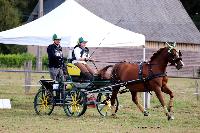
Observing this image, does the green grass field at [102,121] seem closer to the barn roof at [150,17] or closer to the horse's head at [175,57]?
the horse's head at [175,57]

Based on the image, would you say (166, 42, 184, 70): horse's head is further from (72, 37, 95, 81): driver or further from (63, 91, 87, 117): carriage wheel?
(63, 91, 87, 117): carriage wheel

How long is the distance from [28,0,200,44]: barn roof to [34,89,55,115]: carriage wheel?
36.0m

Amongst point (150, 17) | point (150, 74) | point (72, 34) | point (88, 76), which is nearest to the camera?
point (150, 74)

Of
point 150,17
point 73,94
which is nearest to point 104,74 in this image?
point 73,94

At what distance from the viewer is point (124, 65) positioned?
18219 mm

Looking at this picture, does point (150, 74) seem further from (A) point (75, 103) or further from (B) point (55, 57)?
(B) point (55, 57)

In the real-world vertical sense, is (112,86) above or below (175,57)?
below

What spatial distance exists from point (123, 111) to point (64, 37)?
2.85m

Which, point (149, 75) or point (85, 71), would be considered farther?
point (85, 71)

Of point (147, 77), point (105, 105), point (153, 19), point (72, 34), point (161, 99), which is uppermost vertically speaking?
point (153, 19)

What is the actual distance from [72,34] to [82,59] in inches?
90.1

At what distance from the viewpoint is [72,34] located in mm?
20594

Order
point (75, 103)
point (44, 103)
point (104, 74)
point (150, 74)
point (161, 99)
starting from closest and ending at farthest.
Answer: point (161, 99) → point (150, 74) → point (75, 103) → point (104, 74) → point (44, 103)

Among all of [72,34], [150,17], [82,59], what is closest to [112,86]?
[82,59]
